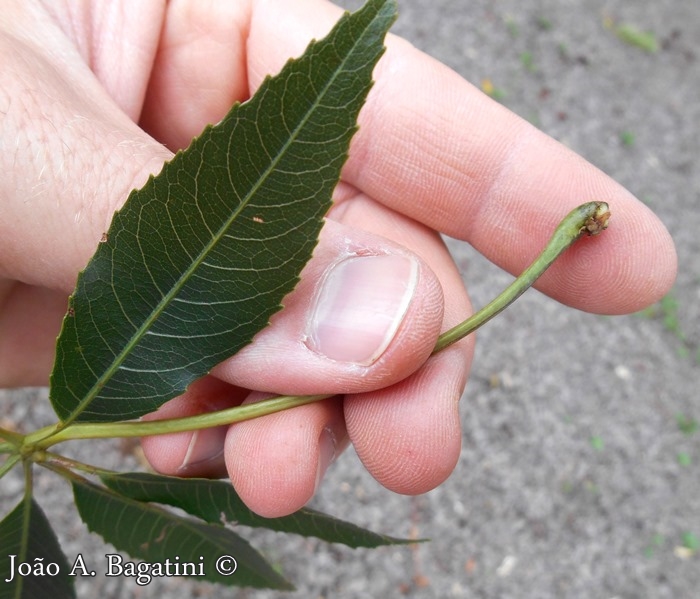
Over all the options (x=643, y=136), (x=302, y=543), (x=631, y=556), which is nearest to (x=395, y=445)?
(x=302, y=543)

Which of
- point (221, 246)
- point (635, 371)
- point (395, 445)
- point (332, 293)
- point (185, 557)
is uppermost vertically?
point (221, 246)

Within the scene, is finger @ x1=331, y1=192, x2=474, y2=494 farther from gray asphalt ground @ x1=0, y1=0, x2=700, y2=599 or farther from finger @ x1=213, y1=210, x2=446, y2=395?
gray asphalt ground @ x1=0, y1=0, x2=700, y2=599

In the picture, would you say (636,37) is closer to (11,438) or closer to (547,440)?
(547,440)

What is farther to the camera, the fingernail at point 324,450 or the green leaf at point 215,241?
the fingernail at point 324,450

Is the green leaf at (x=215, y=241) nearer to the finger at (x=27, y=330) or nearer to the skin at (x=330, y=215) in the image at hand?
the skin at (x=330, y=215)

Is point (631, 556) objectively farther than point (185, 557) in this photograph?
Yes

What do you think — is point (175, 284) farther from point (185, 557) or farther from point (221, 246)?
point (185, 557)

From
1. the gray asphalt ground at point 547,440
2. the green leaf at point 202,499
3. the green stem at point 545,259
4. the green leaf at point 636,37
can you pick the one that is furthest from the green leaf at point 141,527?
the green leaf at point 636,37

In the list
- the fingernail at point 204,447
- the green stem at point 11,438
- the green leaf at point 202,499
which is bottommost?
the fingernail at point 204,447

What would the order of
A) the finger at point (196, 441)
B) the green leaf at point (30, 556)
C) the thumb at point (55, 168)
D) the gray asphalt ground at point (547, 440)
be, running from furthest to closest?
the gray asphalt ground at point (547, 440), the finger at point (196, 441), the green leaf at point (30, 556), the thumb at point (55, 168)
